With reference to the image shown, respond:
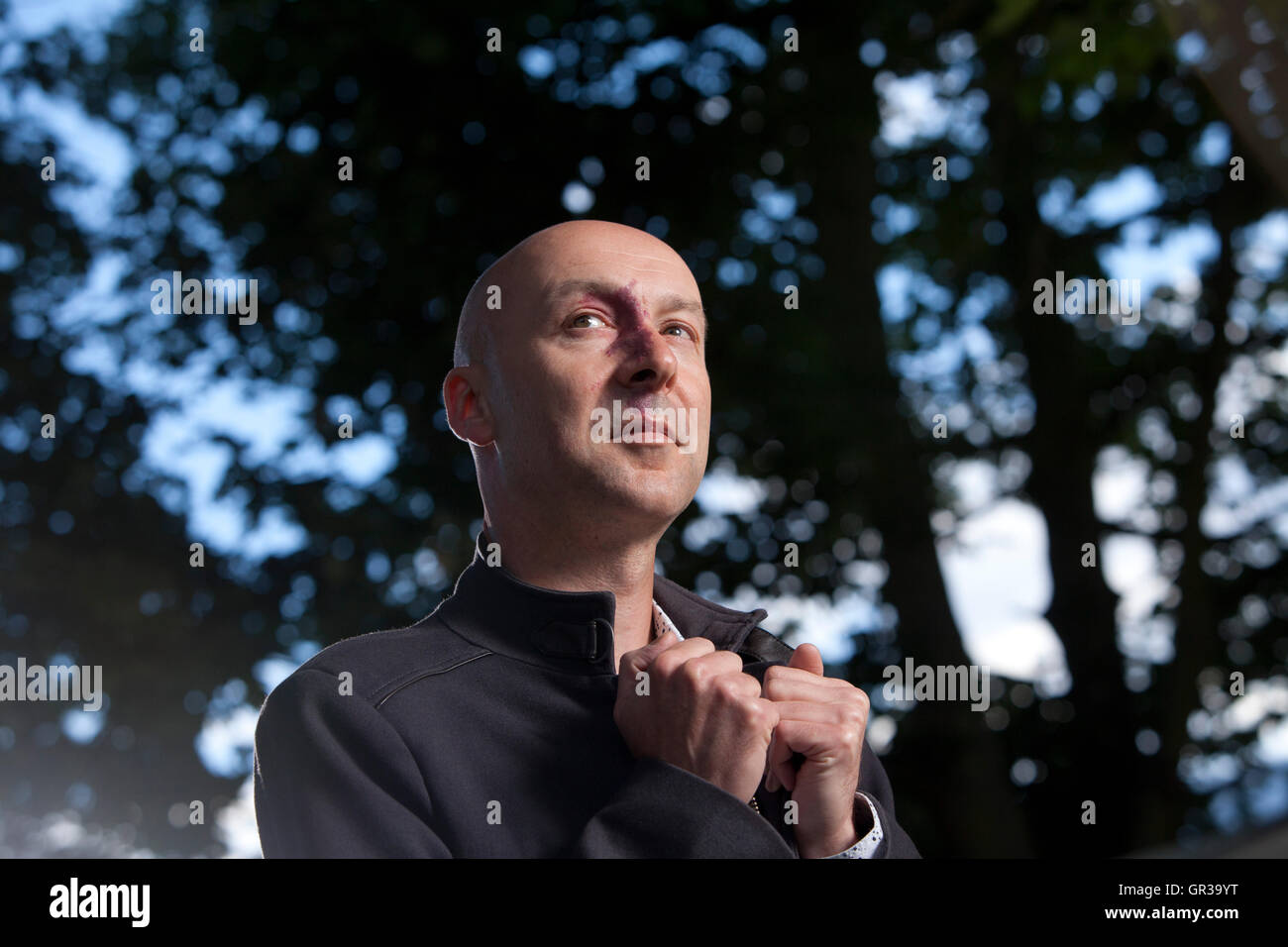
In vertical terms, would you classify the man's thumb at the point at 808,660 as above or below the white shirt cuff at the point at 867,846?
above

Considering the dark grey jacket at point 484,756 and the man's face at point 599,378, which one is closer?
the dark grey jacket at point 484,756

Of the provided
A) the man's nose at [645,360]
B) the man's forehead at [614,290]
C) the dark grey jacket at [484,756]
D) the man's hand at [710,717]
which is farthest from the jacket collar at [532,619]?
the man's forehead at [614,290]

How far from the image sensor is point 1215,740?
693 cm

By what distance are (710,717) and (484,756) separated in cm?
45

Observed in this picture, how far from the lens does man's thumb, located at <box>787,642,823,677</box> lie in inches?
84.6

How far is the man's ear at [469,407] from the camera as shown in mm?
2394

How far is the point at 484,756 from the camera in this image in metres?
2.12

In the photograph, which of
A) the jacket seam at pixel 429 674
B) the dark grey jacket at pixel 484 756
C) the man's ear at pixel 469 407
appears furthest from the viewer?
the man's ear at pixel 469 407

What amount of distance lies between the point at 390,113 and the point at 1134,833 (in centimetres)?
525

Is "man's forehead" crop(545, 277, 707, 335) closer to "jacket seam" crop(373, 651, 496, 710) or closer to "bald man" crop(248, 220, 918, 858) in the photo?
"bald man" crop(248, 220, 918, 858)

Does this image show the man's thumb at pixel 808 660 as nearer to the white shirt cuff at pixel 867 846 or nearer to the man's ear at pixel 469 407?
the white shirt cuff at pixel 867 846

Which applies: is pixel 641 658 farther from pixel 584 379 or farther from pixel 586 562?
pixel 584 379

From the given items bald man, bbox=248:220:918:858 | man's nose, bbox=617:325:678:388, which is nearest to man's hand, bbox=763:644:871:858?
bald man, bbox=248:220:918:858
